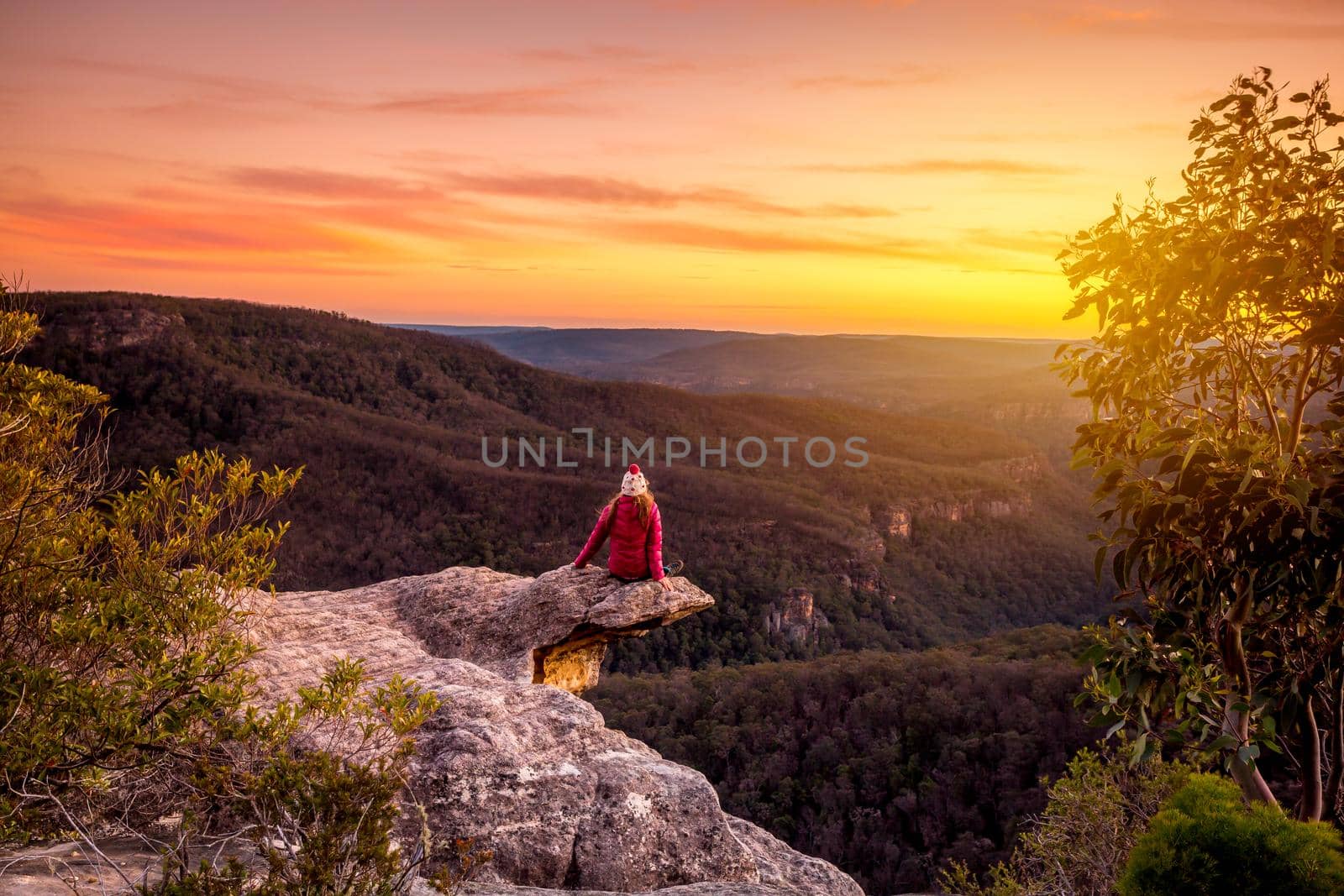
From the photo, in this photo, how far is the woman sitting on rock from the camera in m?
12.6

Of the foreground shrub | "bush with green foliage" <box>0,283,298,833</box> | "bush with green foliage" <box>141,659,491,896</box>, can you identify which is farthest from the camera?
the foreground shrub

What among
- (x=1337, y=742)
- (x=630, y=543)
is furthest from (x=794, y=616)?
(x=1337, y=742)

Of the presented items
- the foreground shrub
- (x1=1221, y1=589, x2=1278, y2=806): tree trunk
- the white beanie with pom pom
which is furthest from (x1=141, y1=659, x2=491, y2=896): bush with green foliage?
the foreground shrub

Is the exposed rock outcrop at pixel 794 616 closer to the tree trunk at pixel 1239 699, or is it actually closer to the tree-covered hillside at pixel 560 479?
the tree-covered hillside at pixel 560 479

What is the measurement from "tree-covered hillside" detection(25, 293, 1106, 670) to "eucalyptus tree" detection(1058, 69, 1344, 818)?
66.1m

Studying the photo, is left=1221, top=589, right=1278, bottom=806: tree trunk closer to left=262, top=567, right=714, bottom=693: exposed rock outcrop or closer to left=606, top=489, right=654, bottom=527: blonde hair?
left=262, top=567, right=714, bottom=693: exposed rock outcrop

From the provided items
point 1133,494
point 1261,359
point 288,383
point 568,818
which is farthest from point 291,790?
point 288,383

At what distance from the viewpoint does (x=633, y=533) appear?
1286 cm

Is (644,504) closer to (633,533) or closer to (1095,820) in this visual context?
(633,533)

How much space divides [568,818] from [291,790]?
329 cm

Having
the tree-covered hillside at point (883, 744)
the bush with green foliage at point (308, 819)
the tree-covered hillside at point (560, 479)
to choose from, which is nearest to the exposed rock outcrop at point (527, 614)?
the bush with green foliage at point (308, 819)

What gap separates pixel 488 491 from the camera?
8956 cm

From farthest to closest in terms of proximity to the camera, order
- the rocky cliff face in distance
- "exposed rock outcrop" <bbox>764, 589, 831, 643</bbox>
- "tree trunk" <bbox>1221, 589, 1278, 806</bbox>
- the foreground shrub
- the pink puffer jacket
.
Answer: "exposed rock outcrop" <bbox>764, 589, 831, 643</bbox>
the pink puffer jacket
the foreground shrub
the rocky cliff face in distance
"tree trunk" <bbox>1221, 589, 1278, 806</bbox>

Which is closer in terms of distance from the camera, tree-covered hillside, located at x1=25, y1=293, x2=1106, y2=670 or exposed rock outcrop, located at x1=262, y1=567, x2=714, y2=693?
exposed rock outcrop, located at x1=262, y1=567, x2=714, y2=693
